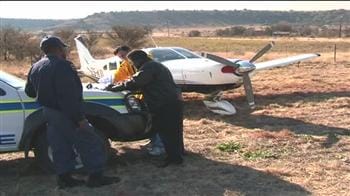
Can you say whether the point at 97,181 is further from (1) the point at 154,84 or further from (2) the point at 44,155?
(1) the point at 154,84

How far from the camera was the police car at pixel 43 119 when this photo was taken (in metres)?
6.69

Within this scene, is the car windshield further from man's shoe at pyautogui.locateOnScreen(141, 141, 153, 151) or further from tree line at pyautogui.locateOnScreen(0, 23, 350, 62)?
tree line at pyautogui.locateOnScreen(0, 23, 350, 62)

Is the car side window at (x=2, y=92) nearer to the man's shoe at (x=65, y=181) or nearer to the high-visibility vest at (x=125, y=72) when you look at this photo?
the man's shoe at (x=65, y=181)

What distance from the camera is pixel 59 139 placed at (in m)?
6.23

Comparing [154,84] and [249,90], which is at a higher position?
[154,84]

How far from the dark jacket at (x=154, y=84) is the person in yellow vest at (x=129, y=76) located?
236 mm

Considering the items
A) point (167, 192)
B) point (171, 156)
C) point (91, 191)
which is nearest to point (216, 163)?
point (171, 156)

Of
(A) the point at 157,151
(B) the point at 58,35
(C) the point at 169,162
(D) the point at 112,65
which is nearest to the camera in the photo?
(C) the point at 169,162

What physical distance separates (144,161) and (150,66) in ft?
4.55

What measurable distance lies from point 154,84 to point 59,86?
5.62ft

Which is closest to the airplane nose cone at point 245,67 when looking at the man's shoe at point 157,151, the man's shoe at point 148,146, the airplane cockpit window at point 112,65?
the airplane cockpit window at point 112,65

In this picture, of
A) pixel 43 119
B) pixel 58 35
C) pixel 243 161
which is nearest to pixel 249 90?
pixel 243 161

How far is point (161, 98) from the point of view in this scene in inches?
288

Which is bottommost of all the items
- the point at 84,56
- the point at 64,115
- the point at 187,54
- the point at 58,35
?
the point at 58,35
